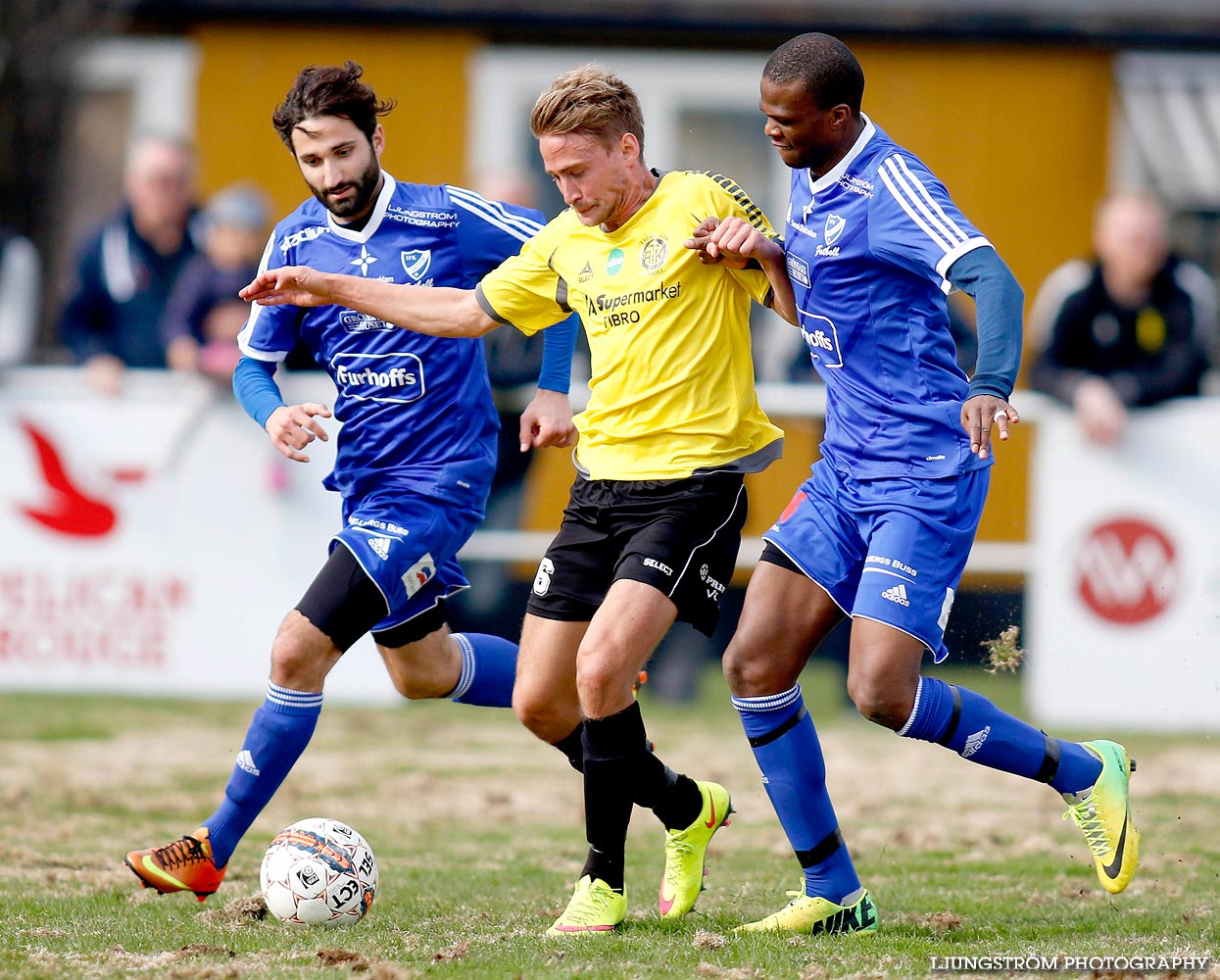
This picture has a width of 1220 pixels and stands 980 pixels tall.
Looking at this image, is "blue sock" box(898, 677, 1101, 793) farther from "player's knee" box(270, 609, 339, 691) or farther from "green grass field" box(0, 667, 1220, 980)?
"player's knee" box(270, 609, 339, 691)

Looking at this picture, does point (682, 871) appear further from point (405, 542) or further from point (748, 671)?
point (405, 542)

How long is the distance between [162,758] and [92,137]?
861cm

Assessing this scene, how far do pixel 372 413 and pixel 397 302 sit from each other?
0.57 m

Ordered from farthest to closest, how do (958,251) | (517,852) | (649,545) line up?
(517,852) < (649,545) < (958,251)

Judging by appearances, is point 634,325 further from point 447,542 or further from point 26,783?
point 26,783

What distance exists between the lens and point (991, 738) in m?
5.31

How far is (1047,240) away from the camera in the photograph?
511 inches

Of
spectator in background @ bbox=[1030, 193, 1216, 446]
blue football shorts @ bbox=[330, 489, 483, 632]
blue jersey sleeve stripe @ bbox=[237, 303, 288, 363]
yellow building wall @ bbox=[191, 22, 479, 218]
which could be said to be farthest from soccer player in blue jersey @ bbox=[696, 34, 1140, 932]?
yellow building wall @ bbox=[191, 22, 479, 218]

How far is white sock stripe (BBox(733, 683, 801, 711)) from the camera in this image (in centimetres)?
534

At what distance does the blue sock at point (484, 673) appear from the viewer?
6430 mm

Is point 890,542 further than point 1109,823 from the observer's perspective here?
No

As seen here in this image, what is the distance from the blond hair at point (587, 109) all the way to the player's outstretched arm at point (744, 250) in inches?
15.4

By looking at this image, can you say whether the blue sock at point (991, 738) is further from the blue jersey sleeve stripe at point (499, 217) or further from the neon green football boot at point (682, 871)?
the blue jersey sleeve stripe at point (499, 217)

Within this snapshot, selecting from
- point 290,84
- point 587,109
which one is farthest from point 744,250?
point 290,84
